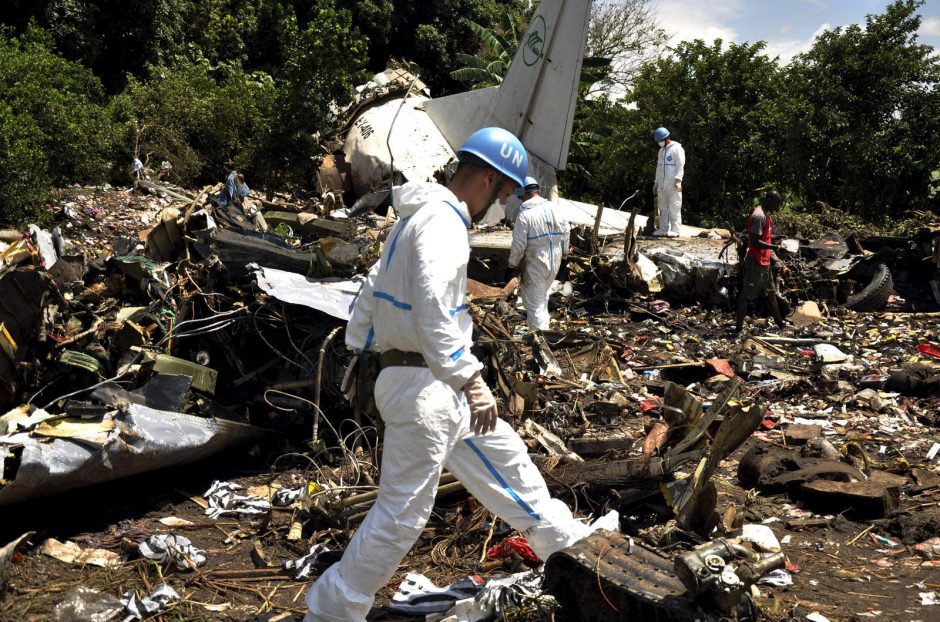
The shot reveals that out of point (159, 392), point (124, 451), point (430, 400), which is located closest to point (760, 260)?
point (159, 392)

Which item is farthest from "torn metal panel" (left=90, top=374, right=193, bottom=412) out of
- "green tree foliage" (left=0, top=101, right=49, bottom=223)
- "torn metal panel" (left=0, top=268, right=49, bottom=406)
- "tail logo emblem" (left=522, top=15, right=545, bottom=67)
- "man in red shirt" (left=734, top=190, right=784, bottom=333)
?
"tail logo emblem" (left=522, top=15, right=545, bottom=67)

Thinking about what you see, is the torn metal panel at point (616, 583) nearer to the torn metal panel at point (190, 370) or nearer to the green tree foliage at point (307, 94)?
the torn metal panel at point (190, 370)

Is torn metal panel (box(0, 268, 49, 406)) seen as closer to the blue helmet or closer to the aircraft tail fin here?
the blue helmet

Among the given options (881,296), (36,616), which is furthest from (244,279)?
(881,296)

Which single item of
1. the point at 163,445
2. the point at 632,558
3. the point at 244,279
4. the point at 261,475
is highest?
the point at 244,279

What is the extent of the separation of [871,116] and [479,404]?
16743 mm

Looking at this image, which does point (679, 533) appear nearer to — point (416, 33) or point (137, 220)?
point (137, 220)

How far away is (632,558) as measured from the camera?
3.08 m

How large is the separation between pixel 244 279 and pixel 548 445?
2.52m

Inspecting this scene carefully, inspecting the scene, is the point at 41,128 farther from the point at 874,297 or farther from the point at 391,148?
the point at 874,297

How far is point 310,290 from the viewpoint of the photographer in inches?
213

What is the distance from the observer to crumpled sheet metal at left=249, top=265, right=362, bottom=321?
5215 millimetres

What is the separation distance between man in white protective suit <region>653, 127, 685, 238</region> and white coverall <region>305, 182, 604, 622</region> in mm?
10199

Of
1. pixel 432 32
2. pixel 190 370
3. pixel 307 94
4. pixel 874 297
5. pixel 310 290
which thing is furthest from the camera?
pixel 432 32
